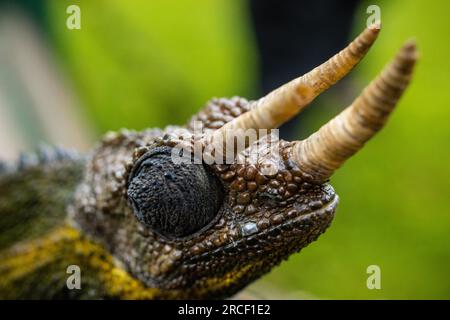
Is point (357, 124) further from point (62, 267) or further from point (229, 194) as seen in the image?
point (62, 267)

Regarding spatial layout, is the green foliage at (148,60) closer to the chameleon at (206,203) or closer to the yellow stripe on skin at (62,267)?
the yellow stripe on skin at (62,267)

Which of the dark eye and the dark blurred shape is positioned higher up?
the dark blurred shape

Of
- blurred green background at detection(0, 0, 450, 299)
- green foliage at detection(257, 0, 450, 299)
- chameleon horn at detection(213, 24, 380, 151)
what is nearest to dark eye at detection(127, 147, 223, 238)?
chameleon horn at detection(213, 24, 380, 151)

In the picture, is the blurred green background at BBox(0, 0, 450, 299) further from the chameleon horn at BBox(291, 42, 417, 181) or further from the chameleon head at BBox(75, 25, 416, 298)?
the chameleon horn at BBox(291, 42, 417, 181)

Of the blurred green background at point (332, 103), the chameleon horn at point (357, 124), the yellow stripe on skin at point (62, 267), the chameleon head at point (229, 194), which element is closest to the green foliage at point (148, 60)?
the blurred green background at point (332, 103)

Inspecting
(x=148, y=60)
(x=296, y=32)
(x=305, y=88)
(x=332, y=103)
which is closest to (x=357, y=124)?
A: (x=305, y=88)

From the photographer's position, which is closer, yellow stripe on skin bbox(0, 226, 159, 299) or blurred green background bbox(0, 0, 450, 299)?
yellow stripe on skin bbox(0, 226, 159, 299)

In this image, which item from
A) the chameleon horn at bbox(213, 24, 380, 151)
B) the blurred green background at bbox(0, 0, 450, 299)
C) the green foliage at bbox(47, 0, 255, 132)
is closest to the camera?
the chameleon horn at bbox(213, 24, 380, 151)
